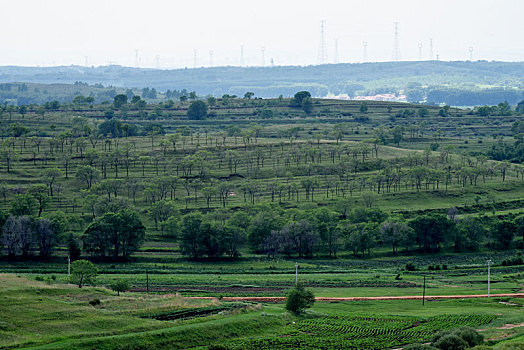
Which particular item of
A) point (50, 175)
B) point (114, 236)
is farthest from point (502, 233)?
point (50, 175)

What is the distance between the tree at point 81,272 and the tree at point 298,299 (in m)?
25.5

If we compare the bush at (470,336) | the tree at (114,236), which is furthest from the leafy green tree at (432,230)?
the bush at (470,336)

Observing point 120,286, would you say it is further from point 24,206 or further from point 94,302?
point 24,206

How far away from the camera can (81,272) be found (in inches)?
3282

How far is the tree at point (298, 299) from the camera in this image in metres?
77.2

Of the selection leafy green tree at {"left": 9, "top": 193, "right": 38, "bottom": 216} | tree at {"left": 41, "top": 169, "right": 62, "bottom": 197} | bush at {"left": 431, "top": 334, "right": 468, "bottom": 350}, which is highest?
tree at {"left": 41, "top": 169, "right": 62, "bottom": 197}

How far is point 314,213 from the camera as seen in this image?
436 ft

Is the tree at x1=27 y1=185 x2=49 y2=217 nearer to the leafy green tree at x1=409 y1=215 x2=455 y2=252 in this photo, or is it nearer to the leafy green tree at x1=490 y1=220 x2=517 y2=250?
the leafy green tree at x1=409 y1=215 x2=455 y2=252

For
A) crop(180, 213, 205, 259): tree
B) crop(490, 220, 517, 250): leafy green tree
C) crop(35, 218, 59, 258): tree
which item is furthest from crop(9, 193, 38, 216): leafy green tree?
crop(490, 220, 517, 250): leafy green tree

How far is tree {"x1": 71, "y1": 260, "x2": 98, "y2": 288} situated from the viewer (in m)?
83.5

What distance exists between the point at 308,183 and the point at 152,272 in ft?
186

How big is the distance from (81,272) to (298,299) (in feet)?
89.5

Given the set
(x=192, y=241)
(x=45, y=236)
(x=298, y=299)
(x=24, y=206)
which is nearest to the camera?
(x=298, y=299)

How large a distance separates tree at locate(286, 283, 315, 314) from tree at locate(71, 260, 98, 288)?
25.5 metres
